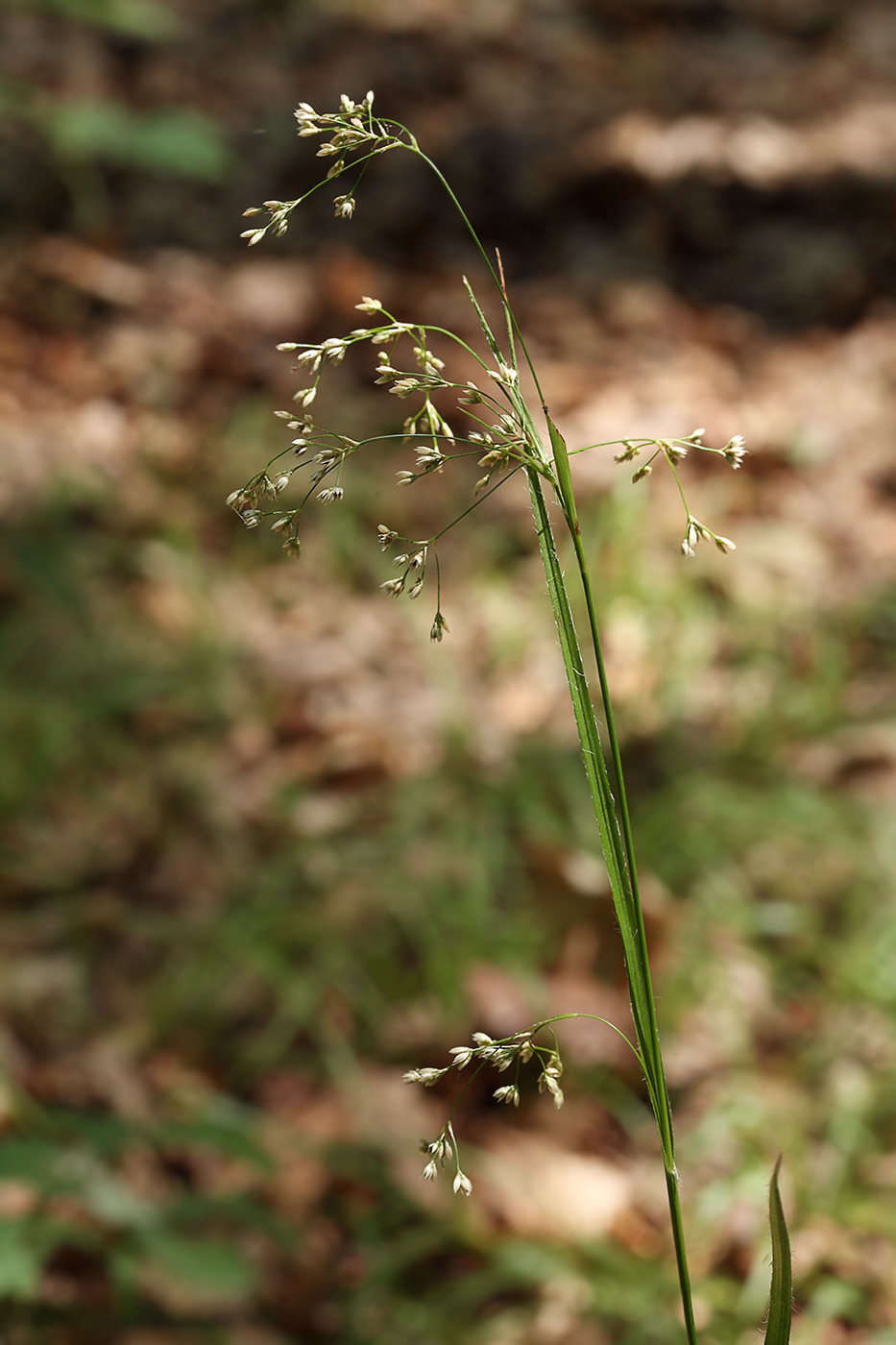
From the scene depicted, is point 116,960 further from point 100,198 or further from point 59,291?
point 100,198

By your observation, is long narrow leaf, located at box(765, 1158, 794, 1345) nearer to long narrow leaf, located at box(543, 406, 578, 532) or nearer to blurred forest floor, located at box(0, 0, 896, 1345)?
long narrow leaf, located at box(543, 406, 578, 532)

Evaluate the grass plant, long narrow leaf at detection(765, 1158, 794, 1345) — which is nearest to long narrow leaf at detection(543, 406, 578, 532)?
the grass plant

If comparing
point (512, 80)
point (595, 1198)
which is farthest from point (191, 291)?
point (595, 1198)

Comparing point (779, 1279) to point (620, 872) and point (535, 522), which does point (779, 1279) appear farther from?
point (535, 522)

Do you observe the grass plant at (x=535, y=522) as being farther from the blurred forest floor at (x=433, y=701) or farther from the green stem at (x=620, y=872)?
the blurred forest floor at (x=433, y=701)

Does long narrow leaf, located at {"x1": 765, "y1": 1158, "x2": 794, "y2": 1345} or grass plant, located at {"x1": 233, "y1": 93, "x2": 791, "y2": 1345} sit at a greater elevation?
grass plant, located at {"x1": 233, "y1": 93, "x2": 791, "y2": 1345}
